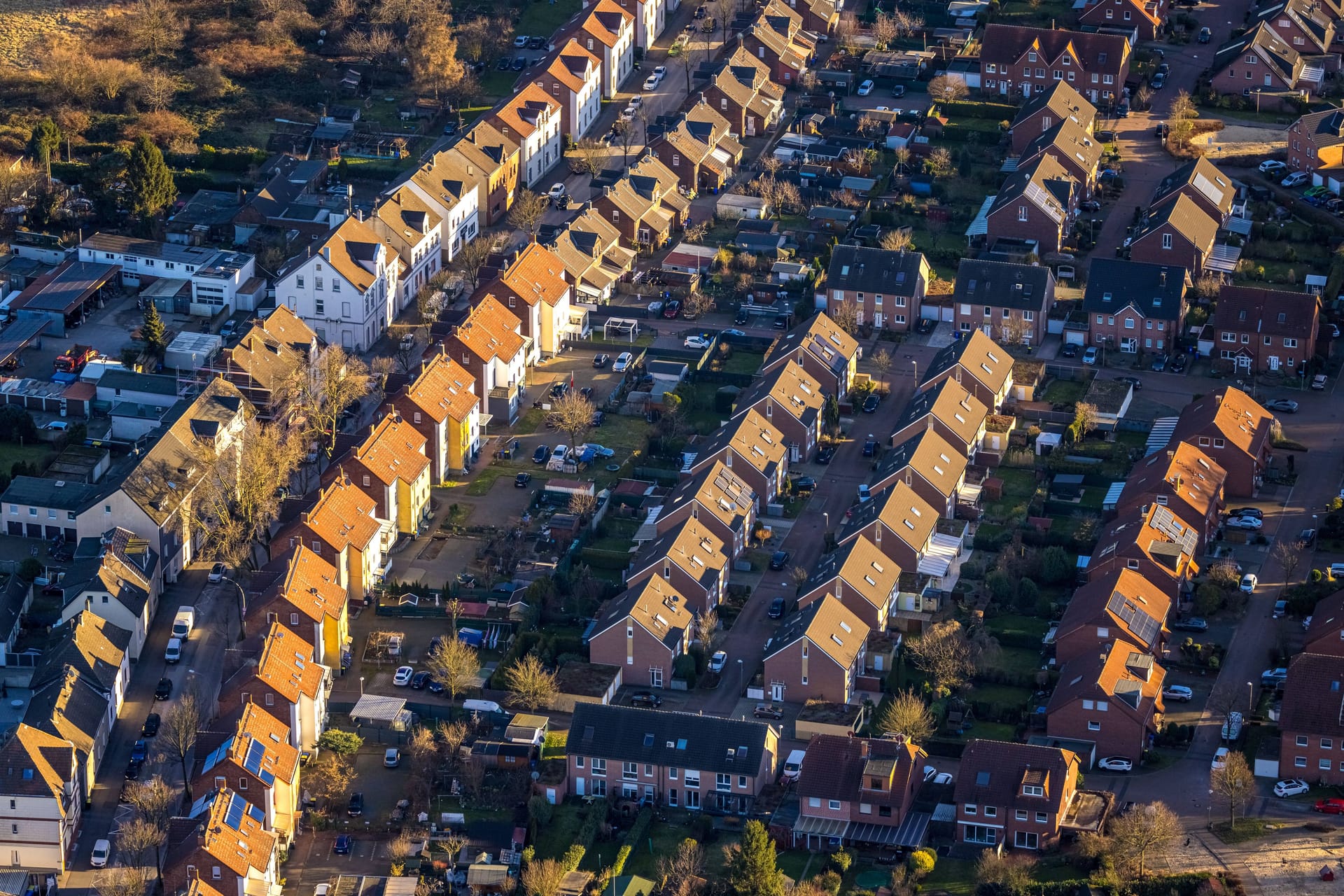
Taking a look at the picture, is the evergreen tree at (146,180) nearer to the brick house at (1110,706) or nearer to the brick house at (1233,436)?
the brick house at (1233,436)

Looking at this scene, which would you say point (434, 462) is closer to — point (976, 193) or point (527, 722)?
point (527, 722)

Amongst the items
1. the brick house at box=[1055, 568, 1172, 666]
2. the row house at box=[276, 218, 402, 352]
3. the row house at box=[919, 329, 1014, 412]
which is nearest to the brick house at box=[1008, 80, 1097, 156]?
the row house at box=[919, 329, 1014, 412]

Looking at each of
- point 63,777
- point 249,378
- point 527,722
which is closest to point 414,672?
point 527,722

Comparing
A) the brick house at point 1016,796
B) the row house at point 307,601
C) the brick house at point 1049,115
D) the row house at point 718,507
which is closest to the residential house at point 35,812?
the row house at point 307,601

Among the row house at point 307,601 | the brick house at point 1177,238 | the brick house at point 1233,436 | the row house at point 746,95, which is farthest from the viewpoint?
the row house at point 746,95

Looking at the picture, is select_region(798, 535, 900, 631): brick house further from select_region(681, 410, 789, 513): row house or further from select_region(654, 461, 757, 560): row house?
select_region(681, 410, 789, 513): row house

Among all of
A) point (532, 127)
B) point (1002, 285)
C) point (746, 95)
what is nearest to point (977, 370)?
point (1002, 285)

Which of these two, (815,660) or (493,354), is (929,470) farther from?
(493,354)
